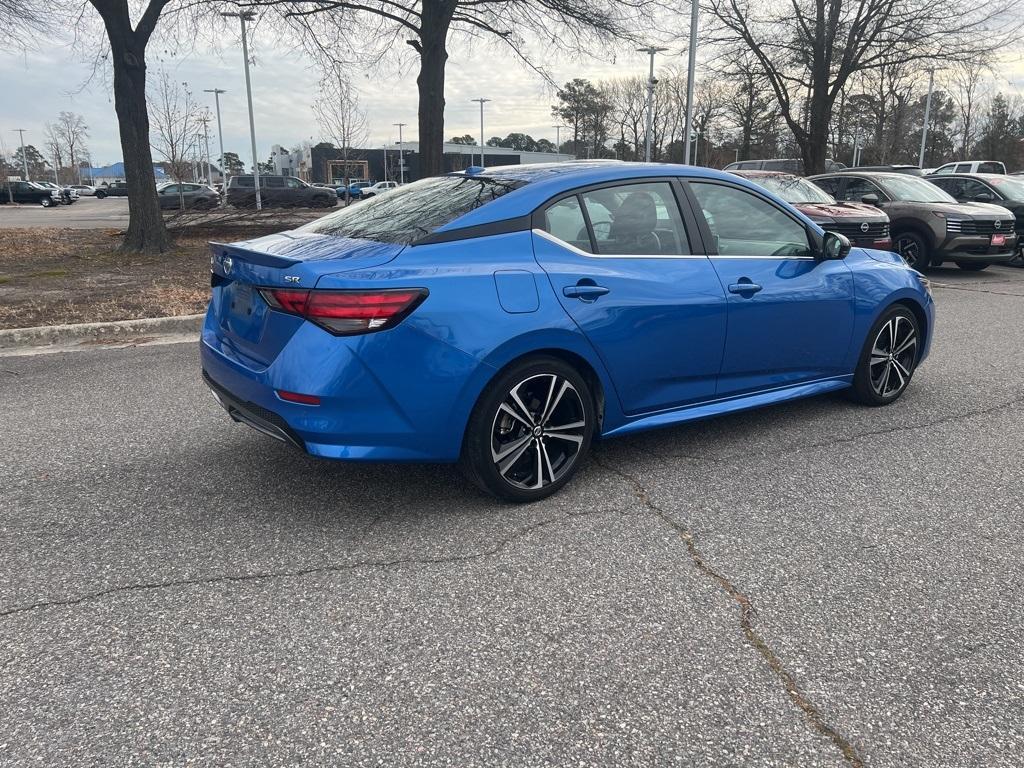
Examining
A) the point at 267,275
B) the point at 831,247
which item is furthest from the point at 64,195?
the point at 831,247

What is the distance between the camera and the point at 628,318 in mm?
3637

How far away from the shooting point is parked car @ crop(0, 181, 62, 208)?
45.0 metres

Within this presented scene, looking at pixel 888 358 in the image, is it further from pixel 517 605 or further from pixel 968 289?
pixel 968 289

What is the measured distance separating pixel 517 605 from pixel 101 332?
6.25 meters

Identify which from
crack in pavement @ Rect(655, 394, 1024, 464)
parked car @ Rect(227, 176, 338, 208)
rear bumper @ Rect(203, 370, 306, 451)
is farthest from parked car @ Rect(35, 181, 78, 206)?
crack in pavement @ Rect(655, 394, 1024, 464)

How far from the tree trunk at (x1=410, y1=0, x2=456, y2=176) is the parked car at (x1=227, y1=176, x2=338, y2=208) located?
21.4 meters

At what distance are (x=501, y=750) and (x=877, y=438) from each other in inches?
133

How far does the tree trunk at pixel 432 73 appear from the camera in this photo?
48.0 feet

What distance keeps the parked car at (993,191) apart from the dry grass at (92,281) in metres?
13.8

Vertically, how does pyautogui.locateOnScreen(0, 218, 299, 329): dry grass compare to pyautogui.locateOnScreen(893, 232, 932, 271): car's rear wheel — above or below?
below

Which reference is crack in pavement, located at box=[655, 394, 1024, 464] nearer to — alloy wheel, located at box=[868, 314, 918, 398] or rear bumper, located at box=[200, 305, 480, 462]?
alloy wheel, located at box=[868, 314, 918, 398]

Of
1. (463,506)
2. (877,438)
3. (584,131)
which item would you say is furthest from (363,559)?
(584,131)

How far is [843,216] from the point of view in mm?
11109

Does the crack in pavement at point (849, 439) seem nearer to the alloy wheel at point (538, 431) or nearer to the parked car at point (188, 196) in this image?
the alloy wheel at point (538, 431)
